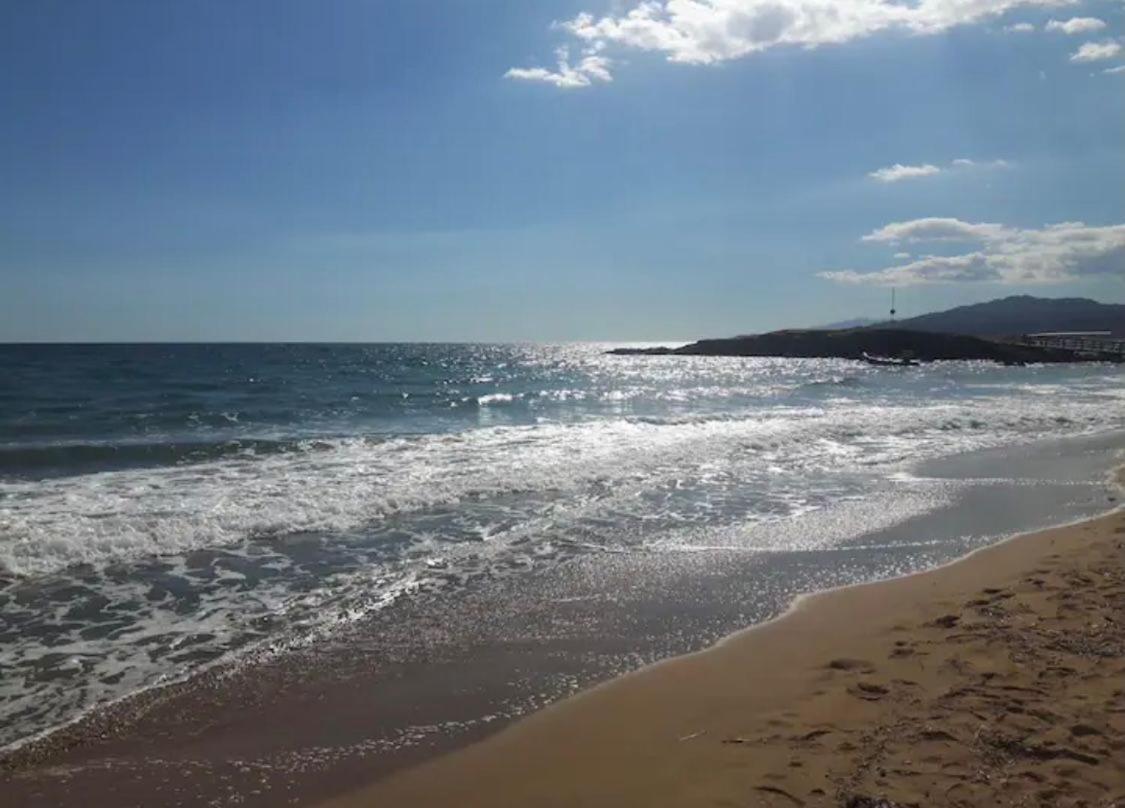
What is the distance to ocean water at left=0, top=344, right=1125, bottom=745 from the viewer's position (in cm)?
636

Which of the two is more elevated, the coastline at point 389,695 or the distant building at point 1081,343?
the distant building at point 1081,343

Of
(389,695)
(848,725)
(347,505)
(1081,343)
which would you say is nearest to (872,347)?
(1081,343)

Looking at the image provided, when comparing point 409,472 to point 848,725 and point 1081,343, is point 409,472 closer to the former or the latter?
point 848,725

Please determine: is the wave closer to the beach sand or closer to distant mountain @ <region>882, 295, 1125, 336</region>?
the beach sand

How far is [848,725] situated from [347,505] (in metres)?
8.06

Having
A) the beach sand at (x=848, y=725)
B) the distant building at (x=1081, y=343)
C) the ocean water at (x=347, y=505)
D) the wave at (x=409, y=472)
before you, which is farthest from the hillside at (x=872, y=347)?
the beach sand at (x=848, y=725)

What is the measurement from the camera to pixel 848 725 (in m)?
4.32

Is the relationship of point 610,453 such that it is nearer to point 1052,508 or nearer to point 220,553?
point 1052,508

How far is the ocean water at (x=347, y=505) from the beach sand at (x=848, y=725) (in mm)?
2481

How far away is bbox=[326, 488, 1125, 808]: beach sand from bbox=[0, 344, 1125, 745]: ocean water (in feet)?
8.14

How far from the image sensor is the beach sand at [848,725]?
145 inches

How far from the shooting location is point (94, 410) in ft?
93.8

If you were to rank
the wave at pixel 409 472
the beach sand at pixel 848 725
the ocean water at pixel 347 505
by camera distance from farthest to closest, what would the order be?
the wave at pixel 409 472 → the ocean water at pixel 347 505 → the beach sand at pixel 848 725

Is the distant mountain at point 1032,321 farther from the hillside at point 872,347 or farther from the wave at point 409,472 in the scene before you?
the wave at point 409,472
